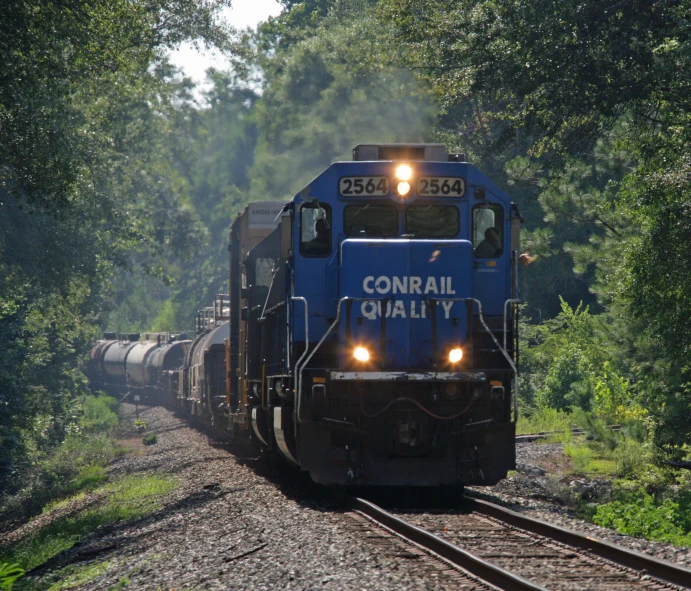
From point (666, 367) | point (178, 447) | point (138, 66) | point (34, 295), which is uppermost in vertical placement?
point (138, 66)

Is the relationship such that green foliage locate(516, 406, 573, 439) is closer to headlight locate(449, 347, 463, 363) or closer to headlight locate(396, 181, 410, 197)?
headlight locate(449, 347, 463, 363)

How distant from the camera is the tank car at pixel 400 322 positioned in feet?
34.7

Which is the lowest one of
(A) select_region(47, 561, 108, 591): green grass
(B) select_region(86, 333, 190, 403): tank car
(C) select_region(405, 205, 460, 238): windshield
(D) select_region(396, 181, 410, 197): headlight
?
(A) select_region(47, 561, 108, 591): green grass

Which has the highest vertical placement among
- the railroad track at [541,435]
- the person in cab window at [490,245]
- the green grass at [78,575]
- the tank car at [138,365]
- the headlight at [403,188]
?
the headlight at [403,188]

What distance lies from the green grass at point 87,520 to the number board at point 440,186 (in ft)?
17.6

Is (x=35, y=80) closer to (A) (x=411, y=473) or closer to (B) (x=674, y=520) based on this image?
(A) (x=411, y=473)

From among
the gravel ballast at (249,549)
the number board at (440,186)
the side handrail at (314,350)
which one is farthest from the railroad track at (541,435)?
the side handrail at (314,350)

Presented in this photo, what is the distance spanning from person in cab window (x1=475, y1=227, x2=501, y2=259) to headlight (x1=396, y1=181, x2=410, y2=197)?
111 centimetres

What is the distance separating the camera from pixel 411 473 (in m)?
10.6

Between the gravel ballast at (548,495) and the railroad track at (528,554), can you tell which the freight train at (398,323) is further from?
the railroad track at (528,554)

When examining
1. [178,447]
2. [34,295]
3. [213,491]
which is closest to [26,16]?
[213,491]

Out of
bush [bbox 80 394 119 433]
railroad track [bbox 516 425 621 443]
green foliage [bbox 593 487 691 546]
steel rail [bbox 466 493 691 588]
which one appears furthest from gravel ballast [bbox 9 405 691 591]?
bush [bbox 80 394 119 433]

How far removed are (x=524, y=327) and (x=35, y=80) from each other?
17.7 metres

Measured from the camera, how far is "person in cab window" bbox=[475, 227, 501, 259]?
37.3 feet
